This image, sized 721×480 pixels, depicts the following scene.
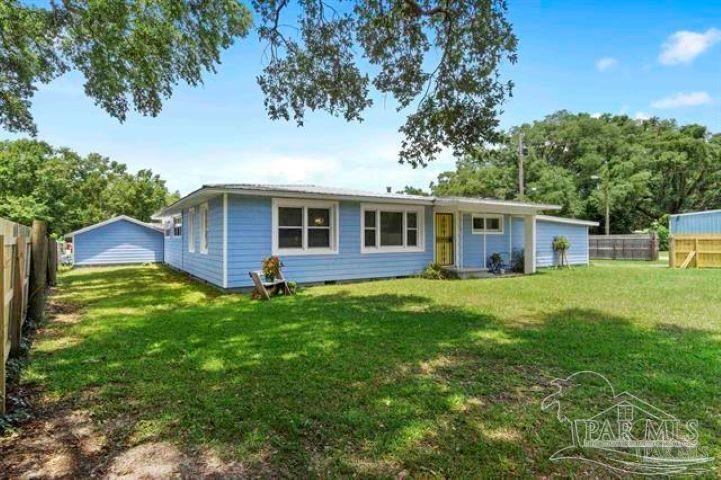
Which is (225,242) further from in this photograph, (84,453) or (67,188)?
(67,188)

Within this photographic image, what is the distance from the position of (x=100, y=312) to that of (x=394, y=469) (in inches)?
281

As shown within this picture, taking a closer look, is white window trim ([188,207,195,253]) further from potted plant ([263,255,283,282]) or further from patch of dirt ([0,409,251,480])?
patch of dirt ([0,409,251,480])

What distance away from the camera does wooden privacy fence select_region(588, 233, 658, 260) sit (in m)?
20.1

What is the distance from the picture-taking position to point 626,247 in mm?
21047

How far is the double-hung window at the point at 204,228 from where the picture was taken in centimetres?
1124

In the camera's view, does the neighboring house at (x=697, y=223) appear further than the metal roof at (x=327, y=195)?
Yes

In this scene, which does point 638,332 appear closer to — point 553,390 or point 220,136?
point 553,390

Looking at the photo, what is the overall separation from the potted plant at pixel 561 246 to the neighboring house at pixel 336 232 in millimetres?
1939

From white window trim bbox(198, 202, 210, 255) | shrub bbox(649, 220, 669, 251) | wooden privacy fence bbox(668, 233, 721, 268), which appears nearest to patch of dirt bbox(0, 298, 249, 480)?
white window trim bbox(198, 202, 210, 255)

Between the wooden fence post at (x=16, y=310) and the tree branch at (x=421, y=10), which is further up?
the tree branch at (x=421, y=10)

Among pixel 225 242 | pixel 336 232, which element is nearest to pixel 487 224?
pixel 336 232

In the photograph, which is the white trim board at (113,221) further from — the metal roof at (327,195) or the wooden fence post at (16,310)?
the wooden fence post at (16,310)

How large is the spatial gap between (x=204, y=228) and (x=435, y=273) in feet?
23.5

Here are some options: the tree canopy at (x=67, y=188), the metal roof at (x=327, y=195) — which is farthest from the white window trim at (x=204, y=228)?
the tree canopy at (x=67, y=188)
